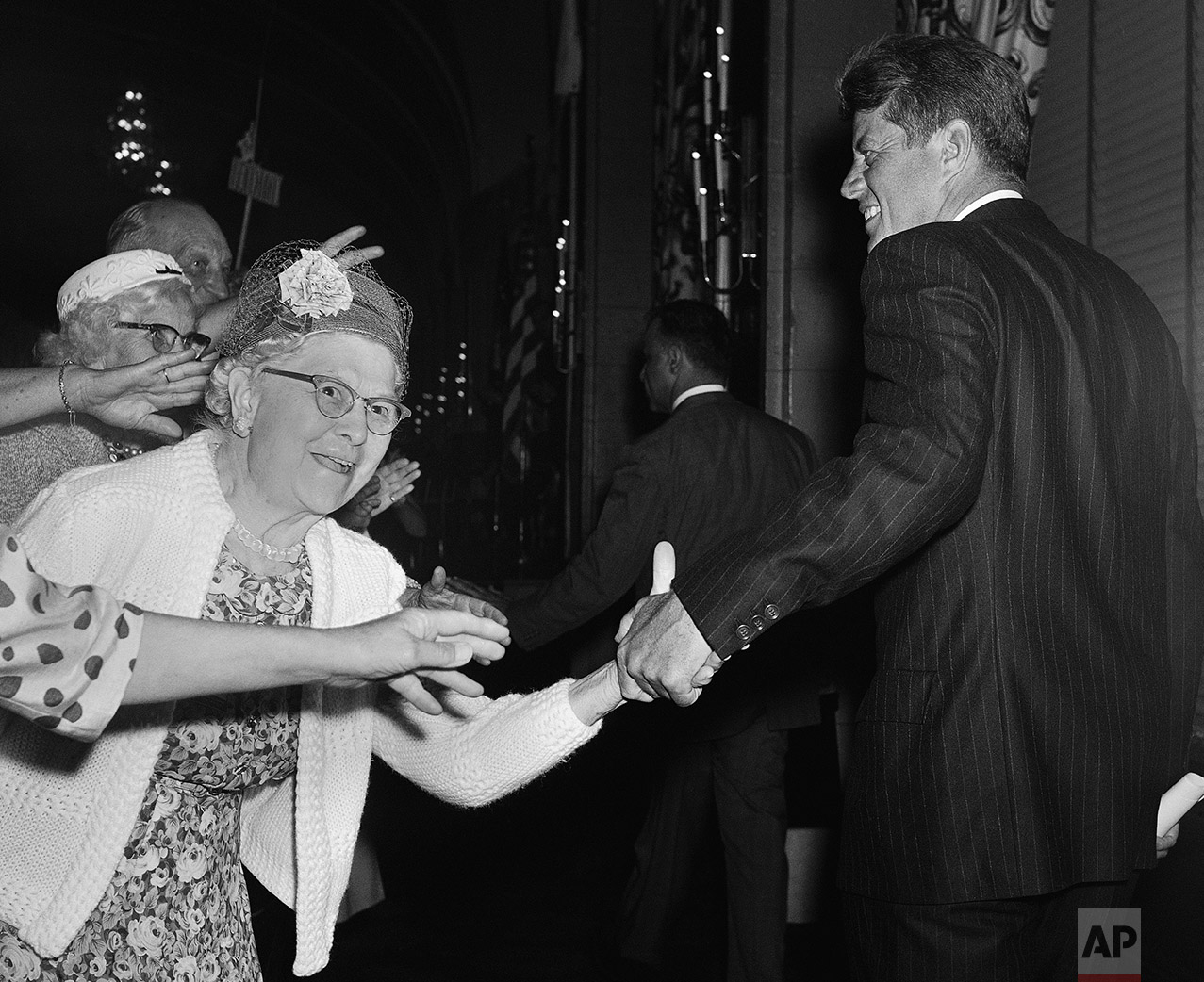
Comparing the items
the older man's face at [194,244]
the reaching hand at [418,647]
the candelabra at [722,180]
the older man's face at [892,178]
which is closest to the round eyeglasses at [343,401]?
the reaching hand at [418,647]

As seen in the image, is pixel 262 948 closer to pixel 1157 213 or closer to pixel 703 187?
pixel 1157 213

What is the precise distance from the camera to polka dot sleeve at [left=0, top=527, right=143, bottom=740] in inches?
39.9

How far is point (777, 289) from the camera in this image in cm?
380

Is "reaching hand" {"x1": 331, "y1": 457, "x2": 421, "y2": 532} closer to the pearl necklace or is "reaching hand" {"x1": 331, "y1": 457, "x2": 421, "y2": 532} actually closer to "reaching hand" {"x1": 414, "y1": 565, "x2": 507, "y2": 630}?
"reaching hand" {"x1": 414, "y1": 565, "x2": 507, "y2": 630}

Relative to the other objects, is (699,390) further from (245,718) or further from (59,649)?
(59,649)

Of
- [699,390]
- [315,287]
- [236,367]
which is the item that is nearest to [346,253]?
[315,287]

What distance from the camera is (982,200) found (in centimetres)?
188

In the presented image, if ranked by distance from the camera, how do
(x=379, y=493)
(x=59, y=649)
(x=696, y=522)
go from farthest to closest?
(x=696, y=522)
(x=379, y=493)
(x=59, y=649)

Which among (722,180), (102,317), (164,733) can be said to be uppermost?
(722,180)

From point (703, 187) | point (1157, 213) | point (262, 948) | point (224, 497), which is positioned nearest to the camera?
point (224, 497)

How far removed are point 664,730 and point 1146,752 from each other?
1.97m

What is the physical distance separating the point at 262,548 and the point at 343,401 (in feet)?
0.79

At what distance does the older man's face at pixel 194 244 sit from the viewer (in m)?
2.56

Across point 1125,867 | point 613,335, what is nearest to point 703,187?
point 613,335
